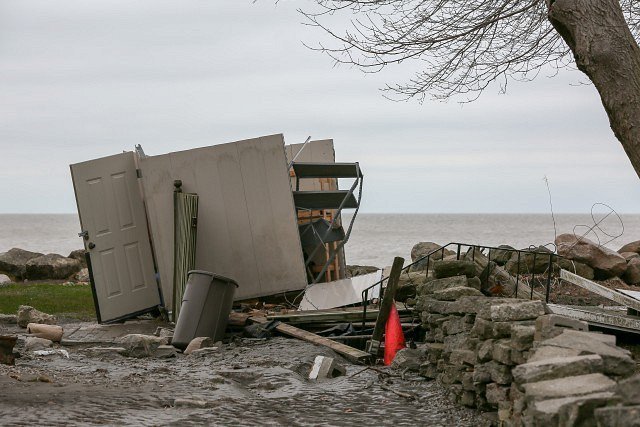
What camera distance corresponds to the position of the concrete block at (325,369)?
32.1ft

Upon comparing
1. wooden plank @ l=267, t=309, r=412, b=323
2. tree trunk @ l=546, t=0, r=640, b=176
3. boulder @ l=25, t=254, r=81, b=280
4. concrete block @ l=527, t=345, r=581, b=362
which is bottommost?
wooden plank @ l=267, t=309, r=412, b=323

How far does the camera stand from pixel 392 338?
10906 mm

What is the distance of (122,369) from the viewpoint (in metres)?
10.4

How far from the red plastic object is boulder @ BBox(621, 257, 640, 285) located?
8005 mm

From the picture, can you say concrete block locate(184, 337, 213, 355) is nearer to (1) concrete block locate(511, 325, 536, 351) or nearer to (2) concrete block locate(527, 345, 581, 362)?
(1) concrete block locate(511, 325, 536, 351)

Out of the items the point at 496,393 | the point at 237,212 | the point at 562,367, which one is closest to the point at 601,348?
the point at 562,367

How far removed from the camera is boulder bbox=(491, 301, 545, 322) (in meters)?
7.06

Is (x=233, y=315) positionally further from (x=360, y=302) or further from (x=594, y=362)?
(x=594, y=362)

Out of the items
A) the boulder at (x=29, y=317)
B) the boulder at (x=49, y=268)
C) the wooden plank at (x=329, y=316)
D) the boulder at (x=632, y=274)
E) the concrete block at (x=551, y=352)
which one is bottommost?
the boulder at (x=632, y=274)

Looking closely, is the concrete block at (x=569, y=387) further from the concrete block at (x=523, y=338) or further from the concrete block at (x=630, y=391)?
the concrete block at (x=523, y=338)

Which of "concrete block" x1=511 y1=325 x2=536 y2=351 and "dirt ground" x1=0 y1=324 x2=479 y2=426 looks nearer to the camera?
"concrete block" x1=511 y1=325 x2=536 y2=351

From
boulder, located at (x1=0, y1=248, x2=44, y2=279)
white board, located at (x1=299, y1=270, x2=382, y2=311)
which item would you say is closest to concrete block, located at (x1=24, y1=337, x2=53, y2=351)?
white board, located at (x1=299, y1=270, x2=382, y2=311)

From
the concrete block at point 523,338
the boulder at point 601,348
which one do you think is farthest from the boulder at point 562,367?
the concrete block at point 523,338

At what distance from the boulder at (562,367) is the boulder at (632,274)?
12978mm
